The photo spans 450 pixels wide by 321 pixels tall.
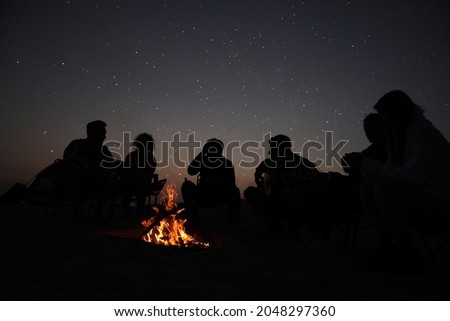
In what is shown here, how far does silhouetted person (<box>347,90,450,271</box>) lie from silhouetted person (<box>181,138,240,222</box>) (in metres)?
3.86

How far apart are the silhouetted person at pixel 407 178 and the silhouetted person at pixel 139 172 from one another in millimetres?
5085

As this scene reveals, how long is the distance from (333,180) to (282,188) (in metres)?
1.17

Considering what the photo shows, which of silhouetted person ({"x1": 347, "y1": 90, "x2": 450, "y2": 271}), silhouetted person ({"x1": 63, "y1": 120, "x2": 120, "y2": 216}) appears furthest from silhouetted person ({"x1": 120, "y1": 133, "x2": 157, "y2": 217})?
silhouetted person ({"x1": 347, "y1": 90, "x2": 450, "y2": 271})

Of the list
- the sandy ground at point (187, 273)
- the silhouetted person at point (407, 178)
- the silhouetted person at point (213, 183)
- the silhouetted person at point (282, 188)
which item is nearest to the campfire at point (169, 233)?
the sandy ground at point (187, 273)

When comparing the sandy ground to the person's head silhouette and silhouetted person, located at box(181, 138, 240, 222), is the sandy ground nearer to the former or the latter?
silhouetted person, located at box(181, 138, 240, 222)

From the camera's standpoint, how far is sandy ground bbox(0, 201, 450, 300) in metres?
2.35

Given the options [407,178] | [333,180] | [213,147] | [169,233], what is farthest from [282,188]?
[407,178]

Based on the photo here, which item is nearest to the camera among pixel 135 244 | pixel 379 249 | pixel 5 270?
pixel 5 270

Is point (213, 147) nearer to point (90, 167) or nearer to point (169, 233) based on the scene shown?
point (90, 167)

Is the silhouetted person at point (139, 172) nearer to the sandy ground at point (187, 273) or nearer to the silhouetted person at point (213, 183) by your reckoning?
the silhouetted person at point (213, 183)

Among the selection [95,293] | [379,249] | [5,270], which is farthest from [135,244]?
[379,249]

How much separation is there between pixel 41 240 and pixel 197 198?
317 cm
